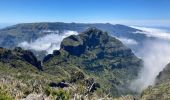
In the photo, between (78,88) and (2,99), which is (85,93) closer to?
(78,88)

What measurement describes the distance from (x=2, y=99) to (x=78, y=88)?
353 ft

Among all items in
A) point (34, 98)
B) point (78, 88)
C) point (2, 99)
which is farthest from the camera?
point (2, 99)

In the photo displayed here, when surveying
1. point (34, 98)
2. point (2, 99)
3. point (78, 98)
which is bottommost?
point (2, 99)

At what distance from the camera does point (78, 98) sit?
83188 millimetres

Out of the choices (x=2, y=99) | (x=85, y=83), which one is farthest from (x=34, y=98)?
(x=85, y=83)

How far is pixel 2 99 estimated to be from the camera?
188375 millimetres

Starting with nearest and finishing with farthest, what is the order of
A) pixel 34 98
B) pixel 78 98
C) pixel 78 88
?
pixel 78 98 → pixel 78 88 → pixel 34 98

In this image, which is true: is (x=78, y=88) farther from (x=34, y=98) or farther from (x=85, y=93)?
(x=34, y=98)

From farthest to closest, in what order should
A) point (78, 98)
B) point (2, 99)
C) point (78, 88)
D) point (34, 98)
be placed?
point (2, 99) < point (34, 98) < point (78, 88) < point (78, 98)

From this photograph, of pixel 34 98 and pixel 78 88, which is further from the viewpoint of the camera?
pixel 34 98

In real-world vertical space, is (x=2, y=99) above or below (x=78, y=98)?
below

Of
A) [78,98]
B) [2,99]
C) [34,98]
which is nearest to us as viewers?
[78,98]

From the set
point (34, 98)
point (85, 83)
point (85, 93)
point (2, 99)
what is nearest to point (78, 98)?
point (85, 93)

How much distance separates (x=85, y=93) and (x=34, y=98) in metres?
66.2
